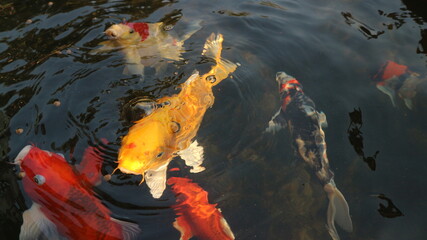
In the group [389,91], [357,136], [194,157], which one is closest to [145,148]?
[194,157]

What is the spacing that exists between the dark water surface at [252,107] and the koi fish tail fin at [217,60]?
15cm

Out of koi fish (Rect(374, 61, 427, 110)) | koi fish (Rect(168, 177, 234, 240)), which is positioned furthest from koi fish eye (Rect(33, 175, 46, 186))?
koi fish (Rect(374, 61, 427, 110))

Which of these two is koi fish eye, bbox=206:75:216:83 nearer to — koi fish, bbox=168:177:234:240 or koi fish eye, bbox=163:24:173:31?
koi fish, bbox=168:177:234:240

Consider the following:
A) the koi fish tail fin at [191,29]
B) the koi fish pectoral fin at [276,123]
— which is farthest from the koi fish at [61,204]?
the koi fish tail fin at [191,29]

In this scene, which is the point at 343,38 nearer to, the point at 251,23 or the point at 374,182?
the point at 251,23

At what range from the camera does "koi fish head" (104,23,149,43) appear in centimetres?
647

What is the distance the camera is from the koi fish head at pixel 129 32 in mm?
6469

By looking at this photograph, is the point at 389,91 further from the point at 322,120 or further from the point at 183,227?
the point at 183,227

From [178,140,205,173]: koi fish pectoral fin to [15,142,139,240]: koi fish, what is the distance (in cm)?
116

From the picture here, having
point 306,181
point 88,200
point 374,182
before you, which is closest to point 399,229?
point 374,182

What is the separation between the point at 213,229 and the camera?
12.9 feet

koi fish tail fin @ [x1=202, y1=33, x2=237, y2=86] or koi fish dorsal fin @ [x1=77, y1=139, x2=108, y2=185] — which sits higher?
koi fish tail fin @ [x1=202, y1=33, x2=237, y2=86]

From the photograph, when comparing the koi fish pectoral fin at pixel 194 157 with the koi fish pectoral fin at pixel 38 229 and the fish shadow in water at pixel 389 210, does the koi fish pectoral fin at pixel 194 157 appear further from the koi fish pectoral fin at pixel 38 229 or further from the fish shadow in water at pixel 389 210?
the fish shadow in water at pixel 389 210

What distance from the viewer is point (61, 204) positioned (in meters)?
3.92
